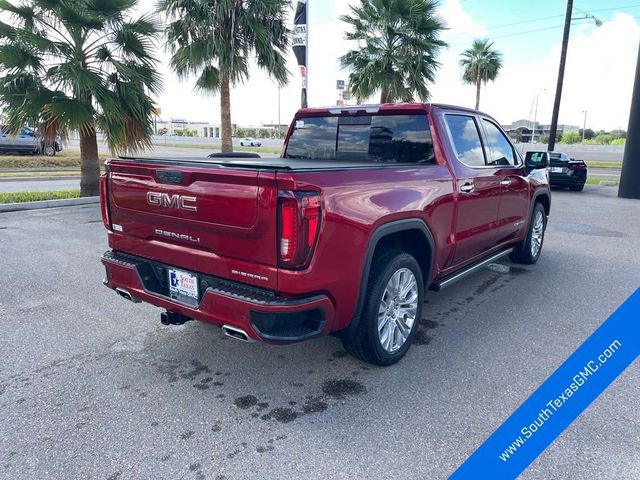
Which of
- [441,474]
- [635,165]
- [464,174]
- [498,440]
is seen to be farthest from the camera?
[635,165]

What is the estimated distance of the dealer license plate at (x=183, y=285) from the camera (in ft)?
10.1

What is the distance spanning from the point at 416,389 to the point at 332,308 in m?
0.87

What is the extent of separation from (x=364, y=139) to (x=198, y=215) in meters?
2.10

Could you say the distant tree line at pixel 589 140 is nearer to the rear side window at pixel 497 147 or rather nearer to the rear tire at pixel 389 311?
the rear side window at pixel 497 147

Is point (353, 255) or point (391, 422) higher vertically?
point (353, 255)

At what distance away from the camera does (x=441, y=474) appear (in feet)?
7.90

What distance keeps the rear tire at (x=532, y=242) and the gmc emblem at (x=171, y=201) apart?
465 cm

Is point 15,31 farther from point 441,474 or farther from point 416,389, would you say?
point 441,474

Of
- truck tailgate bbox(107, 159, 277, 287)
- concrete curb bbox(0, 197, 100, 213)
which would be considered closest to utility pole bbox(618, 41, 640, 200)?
concrete curb bbox(0, 197, 100, 213)

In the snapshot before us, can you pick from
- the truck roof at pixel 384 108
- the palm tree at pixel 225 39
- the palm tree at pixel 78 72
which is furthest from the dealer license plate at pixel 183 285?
the palm tree at pixel 225 39

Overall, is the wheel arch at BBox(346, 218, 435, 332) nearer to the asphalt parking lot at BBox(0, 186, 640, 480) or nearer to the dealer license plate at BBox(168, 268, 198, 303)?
the asphalt parking lot at BBox(0, 186, 640, 480)

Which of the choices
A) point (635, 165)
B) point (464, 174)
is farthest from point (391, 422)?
A: point (635, 165)

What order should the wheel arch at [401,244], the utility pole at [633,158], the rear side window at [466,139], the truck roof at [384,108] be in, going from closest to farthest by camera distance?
the wheel arch at [401,244] < the truck roof at [384,108] < the rear side window at [466,139] < the utility pole at [633,158]

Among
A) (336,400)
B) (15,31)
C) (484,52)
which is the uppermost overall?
(484,52)
